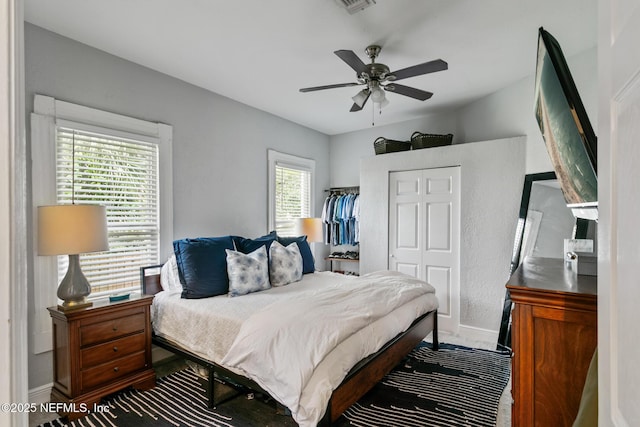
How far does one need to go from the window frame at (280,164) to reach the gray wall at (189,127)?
0.10 metres

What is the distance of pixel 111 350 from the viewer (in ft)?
7.92

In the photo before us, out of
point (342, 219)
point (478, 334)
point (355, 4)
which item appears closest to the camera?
point (355, 4)

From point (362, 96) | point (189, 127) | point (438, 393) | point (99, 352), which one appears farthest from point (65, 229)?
point (438, 393)

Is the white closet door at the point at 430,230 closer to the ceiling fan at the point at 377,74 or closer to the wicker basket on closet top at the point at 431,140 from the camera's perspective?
the wicker basket on closet top at the point at 431,140

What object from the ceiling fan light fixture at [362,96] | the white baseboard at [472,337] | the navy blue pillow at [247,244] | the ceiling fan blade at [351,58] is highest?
the ceiling fan blade at [351,58]

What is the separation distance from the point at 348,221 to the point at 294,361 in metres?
3.43

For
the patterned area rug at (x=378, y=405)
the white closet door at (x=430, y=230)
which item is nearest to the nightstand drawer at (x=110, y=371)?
the patterned area rug at (x=378, y=405)

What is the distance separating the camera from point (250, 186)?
418cm

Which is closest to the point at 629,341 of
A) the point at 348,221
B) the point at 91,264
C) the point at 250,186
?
the point at 91,264

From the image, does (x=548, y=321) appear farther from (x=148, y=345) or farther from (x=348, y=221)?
(x=348, y=221)

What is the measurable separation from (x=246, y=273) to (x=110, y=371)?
1.23 metres

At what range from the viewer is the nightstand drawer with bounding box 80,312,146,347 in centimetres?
229

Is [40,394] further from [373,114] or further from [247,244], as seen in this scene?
[373,114]

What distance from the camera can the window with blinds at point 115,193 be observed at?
2578 mm
